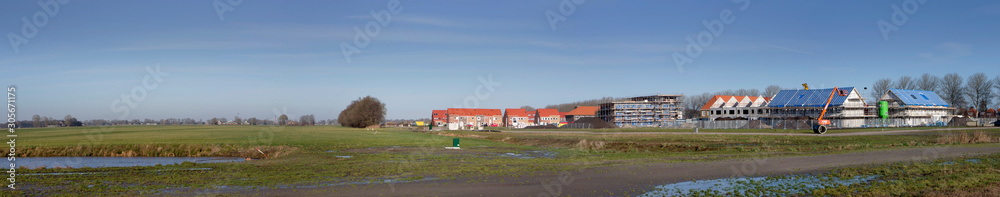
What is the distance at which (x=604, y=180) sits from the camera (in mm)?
19172

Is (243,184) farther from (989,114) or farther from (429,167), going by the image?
(989,114)

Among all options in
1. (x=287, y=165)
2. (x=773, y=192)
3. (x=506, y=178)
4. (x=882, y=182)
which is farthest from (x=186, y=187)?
(x=882, y=182)

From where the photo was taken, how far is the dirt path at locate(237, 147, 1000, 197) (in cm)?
1622

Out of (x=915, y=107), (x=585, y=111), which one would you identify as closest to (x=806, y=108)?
(x=915, y=107)

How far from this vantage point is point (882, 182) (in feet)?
57.0

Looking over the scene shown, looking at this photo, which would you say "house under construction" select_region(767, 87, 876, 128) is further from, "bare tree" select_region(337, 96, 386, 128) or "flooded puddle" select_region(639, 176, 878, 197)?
"flooded puddle" select_region(639, 176, 878, 197)

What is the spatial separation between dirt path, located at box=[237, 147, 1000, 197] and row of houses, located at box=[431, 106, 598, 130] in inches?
5605

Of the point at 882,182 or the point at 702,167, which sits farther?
the point at 702,167

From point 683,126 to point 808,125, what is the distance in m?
23.2

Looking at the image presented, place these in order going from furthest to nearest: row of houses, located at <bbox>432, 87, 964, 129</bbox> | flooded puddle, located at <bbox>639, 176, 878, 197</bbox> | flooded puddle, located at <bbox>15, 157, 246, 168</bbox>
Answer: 1. row of houses, located at <bbox>432, 87, 964, 129</bbox>
2. flooded puddle, located at <bbox>15, 157, 246, 168</bbox>
3. flooded puddle, located at <bbox>639, 176, 878, 197</bbox>

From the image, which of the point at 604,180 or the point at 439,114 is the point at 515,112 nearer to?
the point at 439,114

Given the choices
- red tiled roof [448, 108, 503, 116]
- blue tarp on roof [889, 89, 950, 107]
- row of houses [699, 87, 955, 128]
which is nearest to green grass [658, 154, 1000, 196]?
row of houses [699, 87, 955, 128]

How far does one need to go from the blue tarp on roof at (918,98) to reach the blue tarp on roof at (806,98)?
1151 cm

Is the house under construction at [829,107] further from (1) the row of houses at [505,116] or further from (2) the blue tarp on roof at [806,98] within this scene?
(1) the row of houses at [505,116]
